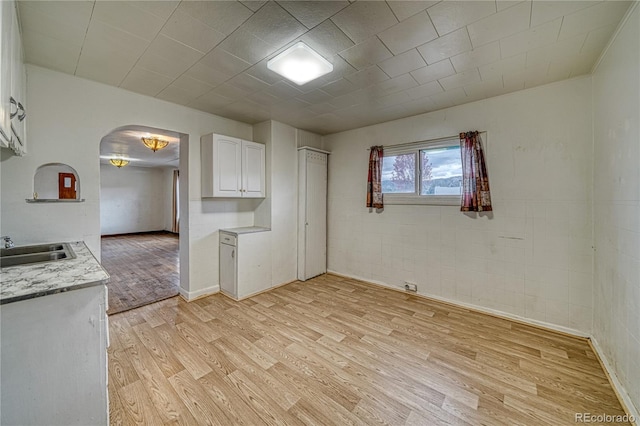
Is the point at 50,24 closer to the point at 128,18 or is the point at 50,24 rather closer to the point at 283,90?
the point at 128,18

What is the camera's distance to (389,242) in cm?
375

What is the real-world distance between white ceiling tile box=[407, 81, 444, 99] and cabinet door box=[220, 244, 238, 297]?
2.88 meters

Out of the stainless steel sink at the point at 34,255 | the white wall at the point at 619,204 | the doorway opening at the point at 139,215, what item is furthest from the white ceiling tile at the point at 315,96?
the stainless steel sink at the point at 34,255

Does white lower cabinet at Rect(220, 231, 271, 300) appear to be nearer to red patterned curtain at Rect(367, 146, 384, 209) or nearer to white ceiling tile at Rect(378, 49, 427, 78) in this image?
red patterned curtain at Rect(367, 146, 384, 209)

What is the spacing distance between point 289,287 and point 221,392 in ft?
6.86

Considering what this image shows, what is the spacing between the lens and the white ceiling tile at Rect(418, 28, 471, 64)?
1811 mm

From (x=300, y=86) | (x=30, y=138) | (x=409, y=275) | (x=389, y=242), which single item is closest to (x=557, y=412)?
(x=409, y=275)

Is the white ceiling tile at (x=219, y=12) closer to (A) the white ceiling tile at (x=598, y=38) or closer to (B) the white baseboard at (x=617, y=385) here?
(A) the white ceiling tile at (x=598, y=38)

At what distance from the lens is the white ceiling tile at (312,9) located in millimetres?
1499

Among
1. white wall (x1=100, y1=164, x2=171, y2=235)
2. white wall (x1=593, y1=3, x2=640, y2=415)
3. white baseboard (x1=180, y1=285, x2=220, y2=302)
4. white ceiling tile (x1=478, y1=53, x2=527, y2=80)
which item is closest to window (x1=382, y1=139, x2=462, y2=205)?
white ceiling tile (x1=478, y1=53, x2=527, y2=80)

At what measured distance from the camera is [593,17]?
1624 millimetres

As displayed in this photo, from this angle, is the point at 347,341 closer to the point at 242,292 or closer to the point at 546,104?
the point at 242,292

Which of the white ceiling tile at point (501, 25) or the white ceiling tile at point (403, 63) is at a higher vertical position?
the white ceiling tile at point (403, 63)

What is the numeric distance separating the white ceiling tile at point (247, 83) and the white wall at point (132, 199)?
8.49 meters
